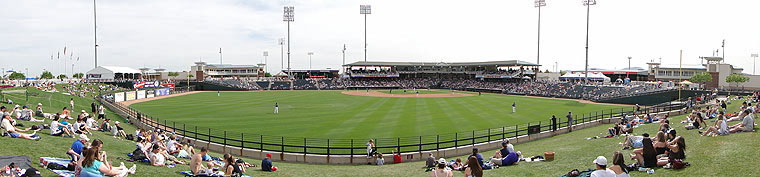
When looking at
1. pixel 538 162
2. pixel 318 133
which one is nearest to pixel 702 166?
pixel 538 162

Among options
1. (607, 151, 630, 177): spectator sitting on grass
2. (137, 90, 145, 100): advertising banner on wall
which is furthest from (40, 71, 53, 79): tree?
(607, 151, 630, 177): spectator sitting on grass

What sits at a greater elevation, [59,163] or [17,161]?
[17,161]

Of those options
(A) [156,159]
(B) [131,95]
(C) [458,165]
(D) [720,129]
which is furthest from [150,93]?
(D) [720,129]

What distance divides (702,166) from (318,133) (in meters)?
18.7

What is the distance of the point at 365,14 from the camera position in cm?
Answer: 9350

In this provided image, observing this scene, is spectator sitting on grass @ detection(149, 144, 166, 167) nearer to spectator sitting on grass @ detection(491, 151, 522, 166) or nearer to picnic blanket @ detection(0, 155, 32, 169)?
picnic blanket @ detection(0, 155, 32, 169)

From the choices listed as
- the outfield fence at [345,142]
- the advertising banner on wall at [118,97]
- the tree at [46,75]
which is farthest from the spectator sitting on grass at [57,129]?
the tree at [46,75]

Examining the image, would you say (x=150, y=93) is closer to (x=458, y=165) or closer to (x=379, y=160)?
(x=379, y=160)

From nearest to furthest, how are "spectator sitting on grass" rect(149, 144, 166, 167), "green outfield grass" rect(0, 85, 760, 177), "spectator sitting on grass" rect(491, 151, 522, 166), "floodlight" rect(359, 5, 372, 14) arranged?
"green outfield grass" rect(0, 85, 760, 177)
"spectator sitting on grass" rect(149, 144, 166, 167)
"spectator sitting on grass" rect(491, 151, 522, 166)
"floodlight" rect(359, 5, 372, 14)

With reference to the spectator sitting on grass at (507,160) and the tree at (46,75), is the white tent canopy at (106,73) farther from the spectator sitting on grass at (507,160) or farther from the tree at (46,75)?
the spectator sitting on grass at (507,160)

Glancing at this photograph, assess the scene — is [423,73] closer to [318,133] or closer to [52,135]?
[318,133]

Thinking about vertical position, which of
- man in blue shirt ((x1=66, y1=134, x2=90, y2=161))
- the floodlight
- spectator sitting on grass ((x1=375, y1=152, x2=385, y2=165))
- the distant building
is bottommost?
spectator sitting on grass ((x1=375, y1=152, x2=385, y2=165))

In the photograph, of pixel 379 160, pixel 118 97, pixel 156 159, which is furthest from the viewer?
pixel 118 97

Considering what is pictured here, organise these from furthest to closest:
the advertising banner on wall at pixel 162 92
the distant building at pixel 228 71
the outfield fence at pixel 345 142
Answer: the distant building at pixel 228 71
the advertising banner on wall at pixel 162 92
the outfield fence at pixel 345 142
